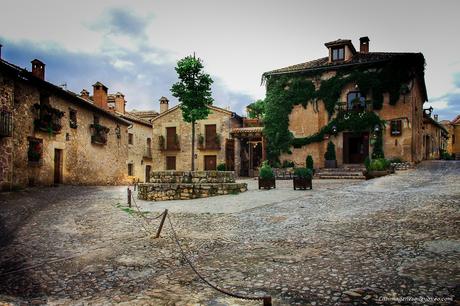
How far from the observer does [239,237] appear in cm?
615

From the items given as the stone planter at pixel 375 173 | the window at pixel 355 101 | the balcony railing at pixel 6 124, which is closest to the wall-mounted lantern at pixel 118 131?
the balcony railing at pixel 6 124

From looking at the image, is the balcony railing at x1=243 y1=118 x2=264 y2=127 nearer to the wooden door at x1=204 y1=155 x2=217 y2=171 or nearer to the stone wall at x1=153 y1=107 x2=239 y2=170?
the stone wall at x1=153 y1=107 x2=239 y2=170

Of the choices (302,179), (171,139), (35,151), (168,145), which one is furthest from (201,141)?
(302,179)

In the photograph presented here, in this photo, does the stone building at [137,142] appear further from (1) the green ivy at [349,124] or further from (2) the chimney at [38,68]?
(1) the green ivy at [349,124]

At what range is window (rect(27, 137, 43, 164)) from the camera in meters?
15.4

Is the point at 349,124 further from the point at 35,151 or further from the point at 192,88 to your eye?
the point at 35,151

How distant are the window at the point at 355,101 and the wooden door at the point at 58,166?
18.5m

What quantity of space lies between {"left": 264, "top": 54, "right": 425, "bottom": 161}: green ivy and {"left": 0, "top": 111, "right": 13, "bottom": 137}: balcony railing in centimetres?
1612

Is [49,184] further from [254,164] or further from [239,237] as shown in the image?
[254,164]

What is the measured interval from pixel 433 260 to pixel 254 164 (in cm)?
2560

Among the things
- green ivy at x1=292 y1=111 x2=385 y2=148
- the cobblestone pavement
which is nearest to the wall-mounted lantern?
green ivy at x1=292 y1=111 x2=385 y2=148

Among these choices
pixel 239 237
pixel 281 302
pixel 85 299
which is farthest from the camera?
pixel 239 237

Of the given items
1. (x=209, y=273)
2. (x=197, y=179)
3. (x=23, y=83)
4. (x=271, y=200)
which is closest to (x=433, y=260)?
(x=209, y=273)

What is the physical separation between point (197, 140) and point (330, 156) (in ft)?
39.3
